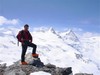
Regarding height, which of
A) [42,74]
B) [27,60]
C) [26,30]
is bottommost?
[42,74]

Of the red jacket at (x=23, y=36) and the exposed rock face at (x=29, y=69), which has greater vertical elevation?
the red jacket at (x=23, y=36)

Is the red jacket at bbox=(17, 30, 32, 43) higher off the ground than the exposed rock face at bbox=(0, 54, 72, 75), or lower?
higher

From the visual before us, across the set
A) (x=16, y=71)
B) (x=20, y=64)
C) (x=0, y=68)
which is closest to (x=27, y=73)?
(x=16, y=71)

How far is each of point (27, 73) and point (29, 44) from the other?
3293 mm

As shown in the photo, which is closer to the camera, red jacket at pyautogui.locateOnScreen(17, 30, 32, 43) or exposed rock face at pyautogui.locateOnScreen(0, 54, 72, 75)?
exposed rock face at pyautogui.locateOnScreen(0, 54, 72, 75)

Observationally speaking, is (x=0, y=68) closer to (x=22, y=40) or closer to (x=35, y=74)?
(x=22, y=40)

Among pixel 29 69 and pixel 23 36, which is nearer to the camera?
pixel 29 69

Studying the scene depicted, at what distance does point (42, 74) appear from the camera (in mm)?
21172

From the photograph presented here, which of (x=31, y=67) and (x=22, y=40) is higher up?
(x=22, y=40)

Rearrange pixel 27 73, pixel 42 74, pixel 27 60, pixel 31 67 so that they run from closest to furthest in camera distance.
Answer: pixel 42 74, pixel 27 73, pixel 31 67, pixel 27 60

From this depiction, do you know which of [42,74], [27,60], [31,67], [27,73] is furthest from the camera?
[27,60]

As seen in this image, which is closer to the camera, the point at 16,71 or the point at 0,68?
the point at 16,71

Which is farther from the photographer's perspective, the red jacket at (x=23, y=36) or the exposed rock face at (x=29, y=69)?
the red jacket at (x=23, y=36)

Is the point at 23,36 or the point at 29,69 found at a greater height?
the point at 23,36
